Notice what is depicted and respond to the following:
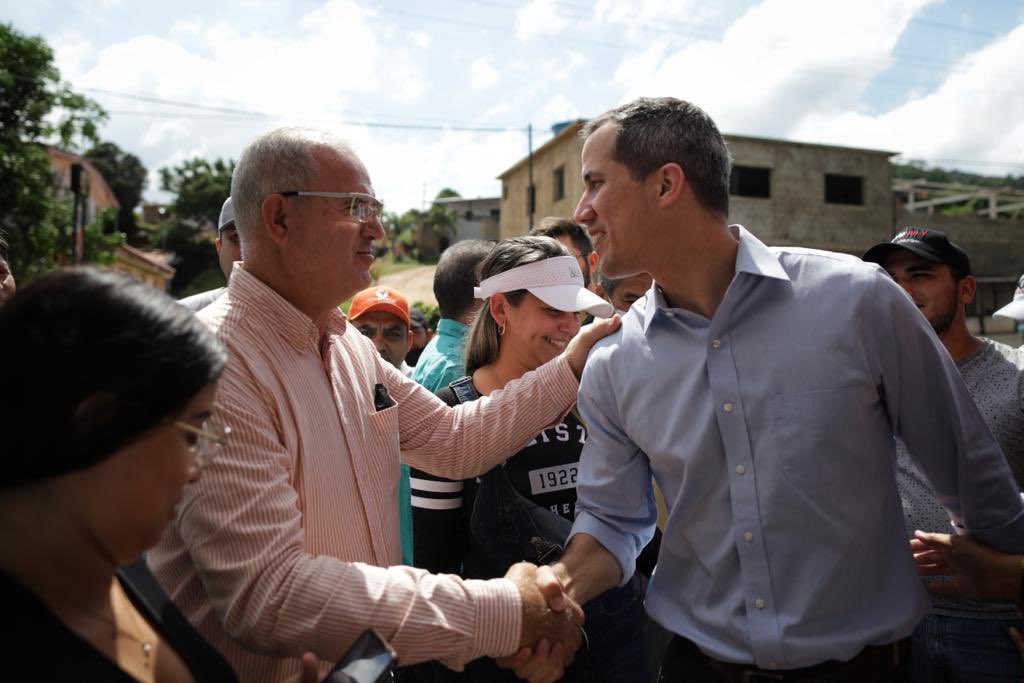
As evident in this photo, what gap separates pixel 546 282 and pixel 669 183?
85cm

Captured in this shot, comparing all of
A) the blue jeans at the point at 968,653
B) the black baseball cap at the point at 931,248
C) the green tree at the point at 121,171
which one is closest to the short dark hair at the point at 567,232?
the black baseball cap at the point at 931,248

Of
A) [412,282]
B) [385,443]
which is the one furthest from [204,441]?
[412,282]

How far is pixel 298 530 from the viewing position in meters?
1.80

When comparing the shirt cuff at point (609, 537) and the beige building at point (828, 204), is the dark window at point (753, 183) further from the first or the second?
the shirt cuff at point (609, 537)

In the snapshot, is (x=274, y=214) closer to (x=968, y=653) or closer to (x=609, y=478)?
(x=609, y=478)

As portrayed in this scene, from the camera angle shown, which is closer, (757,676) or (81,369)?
(81,369)

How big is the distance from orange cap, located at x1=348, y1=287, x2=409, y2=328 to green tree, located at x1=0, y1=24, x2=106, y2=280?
24.2 meters

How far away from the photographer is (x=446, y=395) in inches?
118

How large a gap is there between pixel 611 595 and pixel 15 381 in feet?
7.12

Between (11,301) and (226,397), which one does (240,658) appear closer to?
(226,397)

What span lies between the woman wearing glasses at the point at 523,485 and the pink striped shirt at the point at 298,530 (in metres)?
0.47

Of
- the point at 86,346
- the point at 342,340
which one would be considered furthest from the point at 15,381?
the point at 342,340

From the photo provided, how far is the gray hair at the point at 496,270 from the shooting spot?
308cm

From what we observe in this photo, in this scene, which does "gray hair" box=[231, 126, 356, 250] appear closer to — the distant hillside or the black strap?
the black strap
